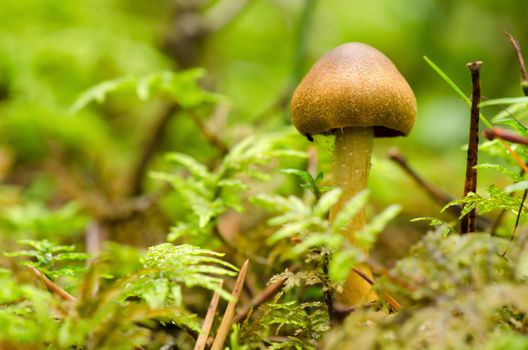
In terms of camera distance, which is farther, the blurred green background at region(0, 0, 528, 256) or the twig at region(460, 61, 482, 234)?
the blurred green background at region(0, 0, 528, 256)

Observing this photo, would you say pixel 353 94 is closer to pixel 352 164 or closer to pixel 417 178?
pixel 352 164

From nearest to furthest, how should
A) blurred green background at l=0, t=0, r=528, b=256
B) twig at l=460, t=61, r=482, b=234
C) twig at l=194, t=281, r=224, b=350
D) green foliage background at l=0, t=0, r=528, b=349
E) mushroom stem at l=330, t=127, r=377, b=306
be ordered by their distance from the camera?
green foliage background at l=0, t=0, r=528, b=349 → twig at l=460, t=61, r=482, b=234 → twig at l=194, t=281, r=224, b=350 → mushroom stem at l=330, t=127, r=377, b=306 → blurred green background at l=0, t=0, r=528, b=256

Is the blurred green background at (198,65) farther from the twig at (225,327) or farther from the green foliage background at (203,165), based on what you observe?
the twig at (225,327)

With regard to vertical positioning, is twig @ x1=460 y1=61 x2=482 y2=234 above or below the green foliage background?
above

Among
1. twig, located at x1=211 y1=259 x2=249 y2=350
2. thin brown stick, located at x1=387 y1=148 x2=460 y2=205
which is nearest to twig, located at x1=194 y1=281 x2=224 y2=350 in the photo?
twig, located at x1=211 y1=259 x2=249 y2=350

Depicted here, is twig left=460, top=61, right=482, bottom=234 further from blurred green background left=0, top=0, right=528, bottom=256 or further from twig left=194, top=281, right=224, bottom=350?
blurred green background left=0, top=0, right=528, bottom=256

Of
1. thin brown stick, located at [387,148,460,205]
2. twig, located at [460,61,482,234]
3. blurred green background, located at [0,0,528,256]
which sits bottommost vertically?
blurred green background, located at [0,0,528,256]
